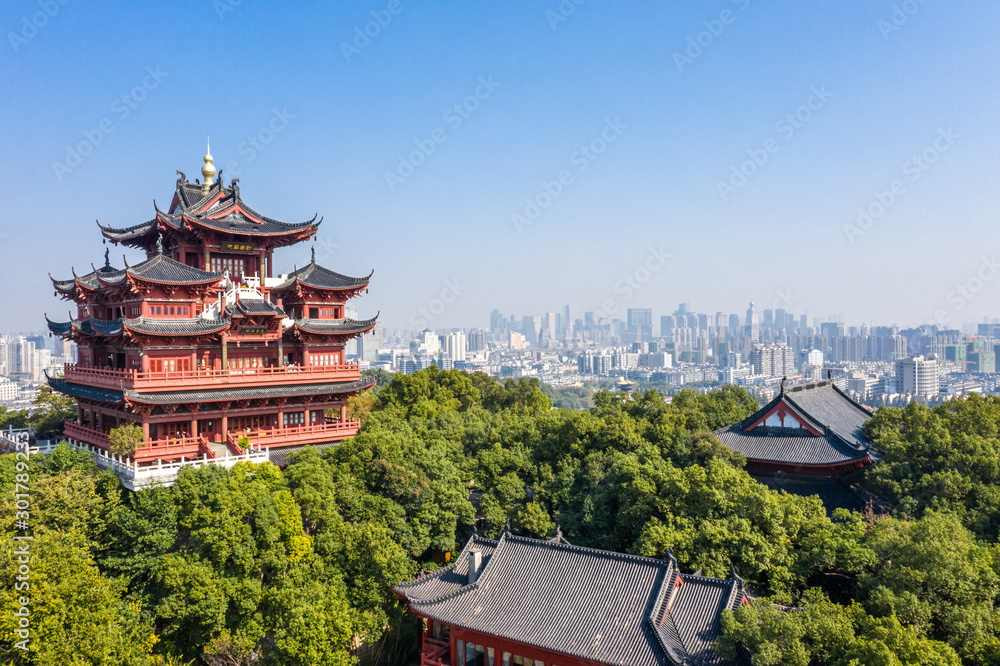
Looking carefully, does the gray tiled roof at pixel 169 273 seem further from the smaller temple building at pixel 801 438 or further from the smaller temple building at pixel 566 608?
the smaller temple building at pixel 801 438

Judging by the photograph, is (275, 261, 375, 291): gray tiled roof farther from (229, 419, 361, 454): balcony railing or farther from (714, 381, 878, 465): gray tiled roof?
(714, 381, 878, 465): gray tiled roof

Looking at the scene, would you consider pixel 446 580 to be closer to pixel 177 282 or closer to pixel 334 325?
pixel 334 325

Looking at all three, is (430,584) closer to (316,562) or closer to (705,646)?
(316,562)

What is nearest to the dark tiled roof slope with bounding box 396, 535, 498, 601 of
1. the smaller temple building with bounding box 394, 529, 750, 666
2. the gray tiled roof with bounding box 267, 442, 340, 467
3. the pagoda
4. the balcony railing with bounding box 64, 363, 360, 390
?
the smaller temple building with bounding box 394, 529, 750, 666

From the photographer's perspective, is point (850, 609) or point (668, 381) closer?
point (850, 609)

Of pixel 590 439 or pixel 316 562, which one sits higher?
pixel 590 439

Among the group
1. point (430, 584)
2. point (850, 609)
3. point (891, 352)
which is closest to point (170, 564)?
point (430, 584)
